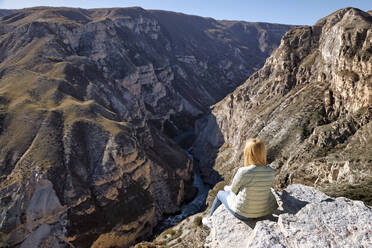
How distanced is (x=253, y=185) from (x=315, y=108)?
38536mm

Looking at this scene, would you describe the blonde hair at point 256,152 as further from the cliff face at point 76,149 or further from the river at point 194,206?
the river at point 194,206

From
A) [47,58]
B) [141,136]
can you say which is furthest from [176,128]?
[47,58]

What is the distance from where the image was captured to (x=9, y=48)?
2975 inches

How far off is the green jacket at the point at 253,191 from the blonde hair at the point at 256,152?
0.19m

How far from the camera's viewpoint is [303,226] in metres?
7.82

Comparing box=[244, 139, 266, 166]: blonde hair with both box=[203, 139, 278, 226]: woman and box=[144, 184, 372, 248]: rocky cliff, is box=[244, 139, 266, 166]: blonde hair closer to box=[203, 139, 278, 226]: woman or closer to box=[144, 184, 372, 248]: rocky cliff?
box=[203, 139, 278, 226]: woman

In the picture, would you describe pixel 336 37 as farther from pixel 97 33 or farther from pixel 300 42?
pixel 97 33

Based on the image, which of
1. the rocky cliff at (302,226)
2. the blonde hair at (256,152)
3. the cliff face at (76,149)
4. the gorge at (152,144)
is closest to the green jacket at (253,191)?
the blonde hair at (256,152)

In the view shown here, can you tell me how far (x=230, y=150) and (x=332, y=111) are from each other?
32364mm

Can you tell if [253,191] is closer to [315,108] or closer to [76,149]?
[315,108]

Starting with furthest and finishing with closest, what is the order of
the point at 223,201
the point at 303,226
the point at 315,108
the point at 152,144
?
→ the point at 152,144
the point at 315,108
the point at 223,201
the point at 303,226

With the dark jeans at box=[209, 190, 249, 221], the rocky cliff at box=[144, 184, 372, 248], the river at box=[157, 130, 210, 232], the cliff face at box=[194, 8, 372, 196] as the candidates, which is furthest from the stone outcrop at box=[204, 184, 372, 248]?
the river at box=[157, 130, 210, 232]

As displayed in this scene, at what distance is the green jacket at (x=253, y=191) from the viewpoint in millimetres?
8195

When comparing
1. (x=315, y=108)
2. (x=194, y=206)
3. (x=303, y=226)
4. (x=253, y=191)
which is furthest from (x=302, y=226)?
(x=194, y=206)
